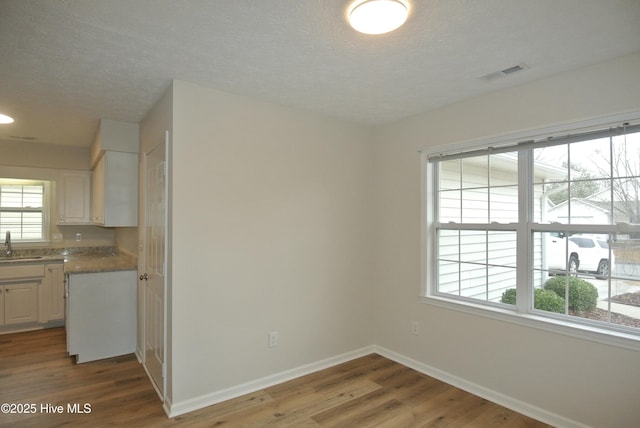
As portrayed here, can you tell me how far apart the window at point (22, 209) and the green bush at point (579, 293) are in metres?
6.25

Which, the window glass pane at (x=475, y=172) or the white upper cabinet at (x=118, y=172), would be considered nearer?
the window glass pane at (x=475, y=172)

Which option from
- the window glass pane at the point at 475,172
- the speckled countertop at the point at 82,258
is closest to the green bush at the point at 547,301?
the window glass pane at the point at 475,172

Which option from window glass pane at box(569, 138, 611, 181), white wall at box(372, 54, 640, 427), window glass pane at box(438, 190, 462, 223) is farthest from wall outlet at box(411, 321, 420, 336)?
window glass pane at box(569, 138, 611, 181)

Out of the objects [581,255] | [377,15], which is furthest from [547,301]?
[377,15]

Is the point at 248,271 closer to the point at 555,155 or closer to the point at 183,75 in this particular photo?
the point at 183,75

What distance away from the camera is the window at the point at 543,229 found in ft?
7.44

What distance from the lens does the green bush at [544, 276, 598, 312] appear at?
94.7 inches

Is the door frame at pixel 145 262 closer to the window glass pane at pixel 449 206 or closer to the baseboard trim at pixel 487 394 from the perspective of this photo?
the baseboard trim at pixel 487 394

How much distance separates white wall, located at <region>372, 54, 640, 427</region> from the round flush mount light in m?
1.49

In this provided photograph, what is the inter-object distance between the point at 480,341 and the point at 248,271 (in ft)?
6.72

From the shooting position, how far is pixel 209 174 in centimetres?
274

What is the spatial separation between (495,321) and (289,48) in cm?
258

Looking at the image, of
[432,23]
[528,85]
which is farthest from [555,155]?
[432,23]

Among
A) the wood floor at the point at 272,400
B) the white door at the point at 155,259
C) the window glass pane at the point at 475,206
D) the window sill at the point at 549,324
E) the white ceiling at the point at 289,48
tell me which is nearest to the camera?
the white ceiling at the point at 289,48
